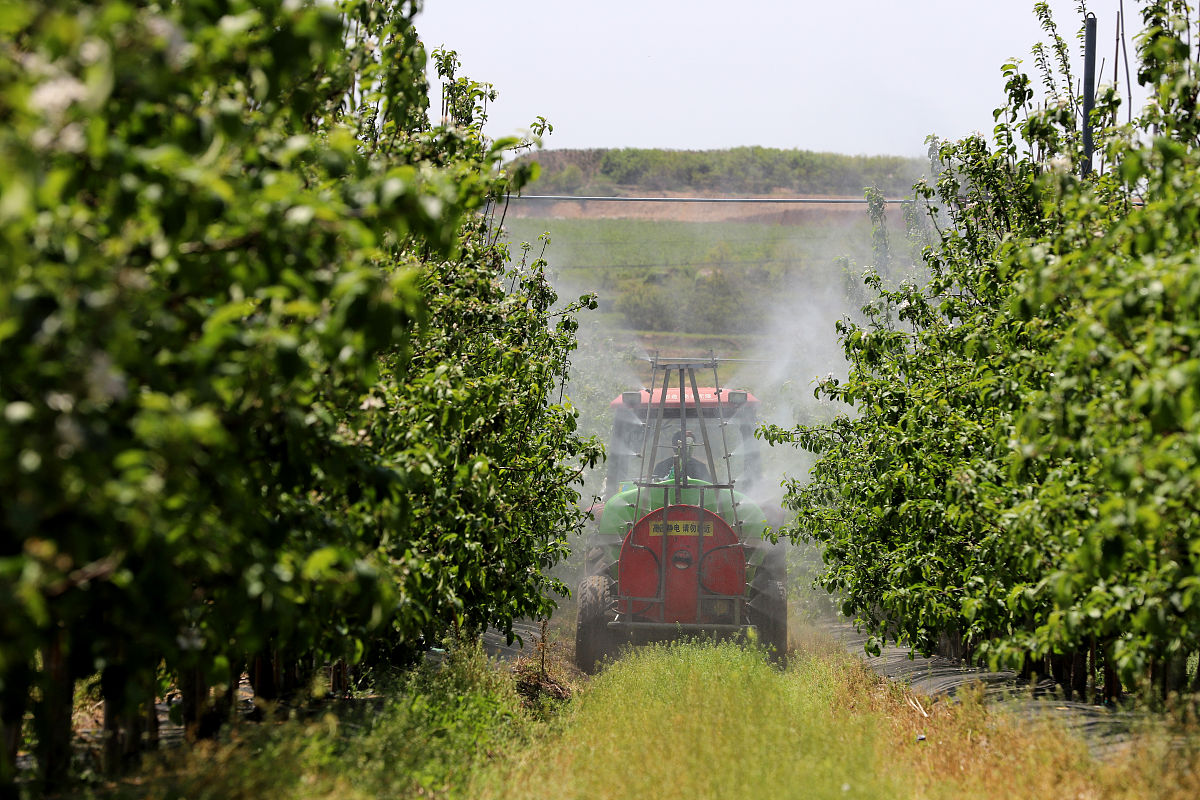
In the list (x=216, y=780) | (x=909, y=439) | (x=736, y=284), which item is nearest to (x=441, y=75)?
(x=909, y=439)

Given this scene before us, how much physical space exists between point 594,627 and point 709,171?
270 feet

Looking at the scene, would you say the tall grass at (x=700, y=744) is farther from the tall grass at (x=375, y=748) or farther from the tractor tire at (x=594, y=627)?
the tractor tire at (x=594, y=627)

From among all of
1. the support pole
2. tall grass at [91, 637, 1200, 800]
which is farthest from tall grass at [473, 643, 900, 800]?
the support pole

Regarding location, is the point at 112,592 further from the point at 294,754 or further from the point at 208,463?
the point at 294,754

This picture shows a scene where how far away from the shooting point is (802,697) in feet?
30.9

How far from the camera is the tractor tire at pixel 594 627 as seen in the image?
13.0 metres

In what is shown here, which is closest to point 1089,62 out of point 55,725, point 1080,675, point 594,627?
point 1080,675

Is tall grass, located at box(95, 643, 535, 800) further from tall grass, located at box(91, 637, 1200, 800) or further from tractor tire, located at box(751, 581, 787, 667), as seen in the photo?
tractor tire, located at box(751, 581, 787, 667)

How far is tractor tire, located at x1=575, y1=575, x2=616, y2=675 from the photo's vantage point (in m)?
13.0

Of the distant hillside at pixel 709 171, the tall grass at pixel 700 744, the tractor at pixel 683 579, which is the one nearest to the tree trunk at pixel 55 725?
the tall grass at pixel 700 744

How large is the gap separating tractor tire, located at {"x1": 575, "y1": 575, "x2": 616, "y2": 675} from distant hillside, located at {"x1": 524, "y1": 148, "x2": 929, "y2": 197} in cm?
7647

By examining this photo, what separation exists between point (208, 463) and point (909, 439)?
6.00 m

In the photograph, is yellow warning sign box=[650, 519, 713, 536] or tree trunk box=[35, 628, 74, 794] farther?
yellow warning sign box=[650, 519, 713, 536]

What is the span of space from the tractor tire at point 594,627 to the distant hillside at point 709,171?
251ft
